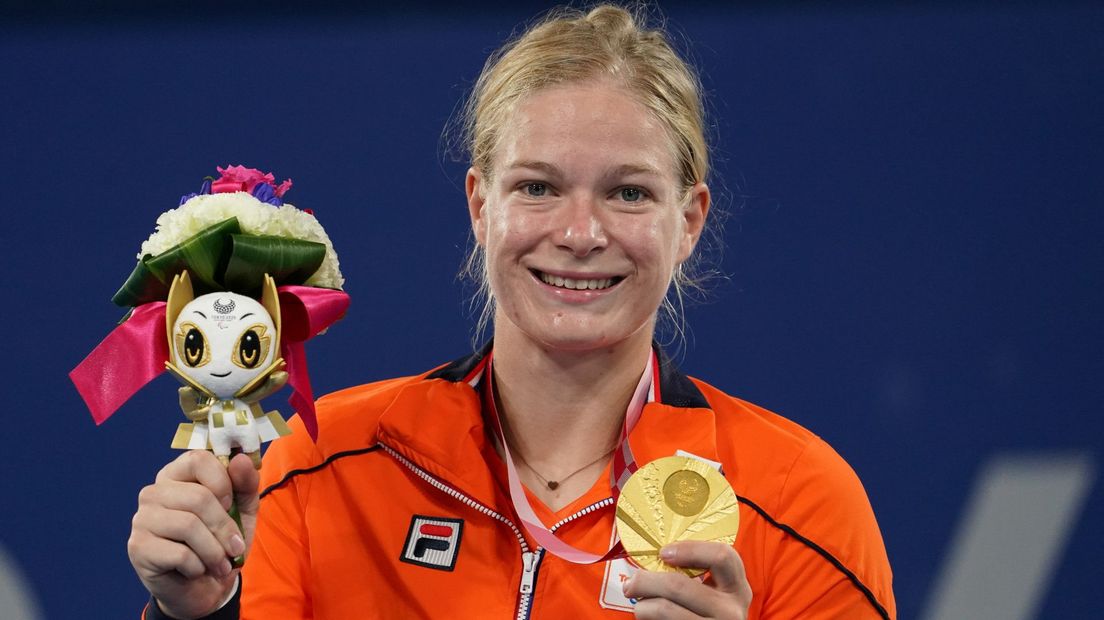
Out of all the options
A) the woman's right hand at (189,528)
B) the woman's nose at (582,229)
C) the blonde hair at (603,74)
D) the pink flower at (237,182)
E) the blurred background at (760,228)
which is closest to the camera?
the woman's right hand at (189,528)

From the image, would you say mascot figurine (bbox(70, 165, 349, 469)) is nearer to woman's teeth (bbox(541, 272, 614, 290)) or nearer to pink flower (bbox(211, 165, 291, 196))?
pink flower (bbox(211, 165, 291, 196))

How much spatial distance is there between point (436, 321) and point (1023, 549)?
113 centimetres

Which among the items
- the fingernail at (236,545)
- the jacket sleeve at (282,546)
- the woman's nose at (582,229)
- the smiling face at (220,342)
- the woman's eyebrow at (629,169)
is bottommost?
the jacket sleeve at (282,546)

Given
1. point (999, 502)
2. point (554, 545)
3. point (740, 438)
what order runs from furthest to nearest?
point (999, 502) → point (740, 438) → point (554, 545)

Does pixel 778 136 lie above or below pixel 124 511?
above

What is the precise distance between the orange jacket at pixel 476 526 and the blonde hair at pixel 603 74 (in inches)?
12.1

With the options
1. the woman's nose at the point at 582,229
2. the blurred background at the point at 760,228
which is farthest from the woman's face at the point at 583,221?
the blurred background at the point at 760,228

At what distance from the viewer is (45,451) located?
224 cm

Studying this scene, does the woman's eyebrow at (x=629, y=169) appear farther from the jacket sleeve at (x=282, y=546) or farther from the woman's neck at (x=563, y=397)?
the jacket sleeve at (x=282, y=546)

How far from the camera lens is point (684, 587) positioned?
1111mm

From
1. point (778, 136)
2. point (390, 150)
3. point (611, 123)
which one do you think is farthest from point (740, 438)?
point (390, 150)

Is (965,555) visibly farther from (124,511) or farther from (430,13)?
(124,511)

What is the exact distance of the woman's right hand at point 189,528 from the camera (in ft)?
3.62

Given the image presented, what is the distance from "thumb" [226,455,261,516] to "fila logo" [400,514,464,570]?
0.92 feet
